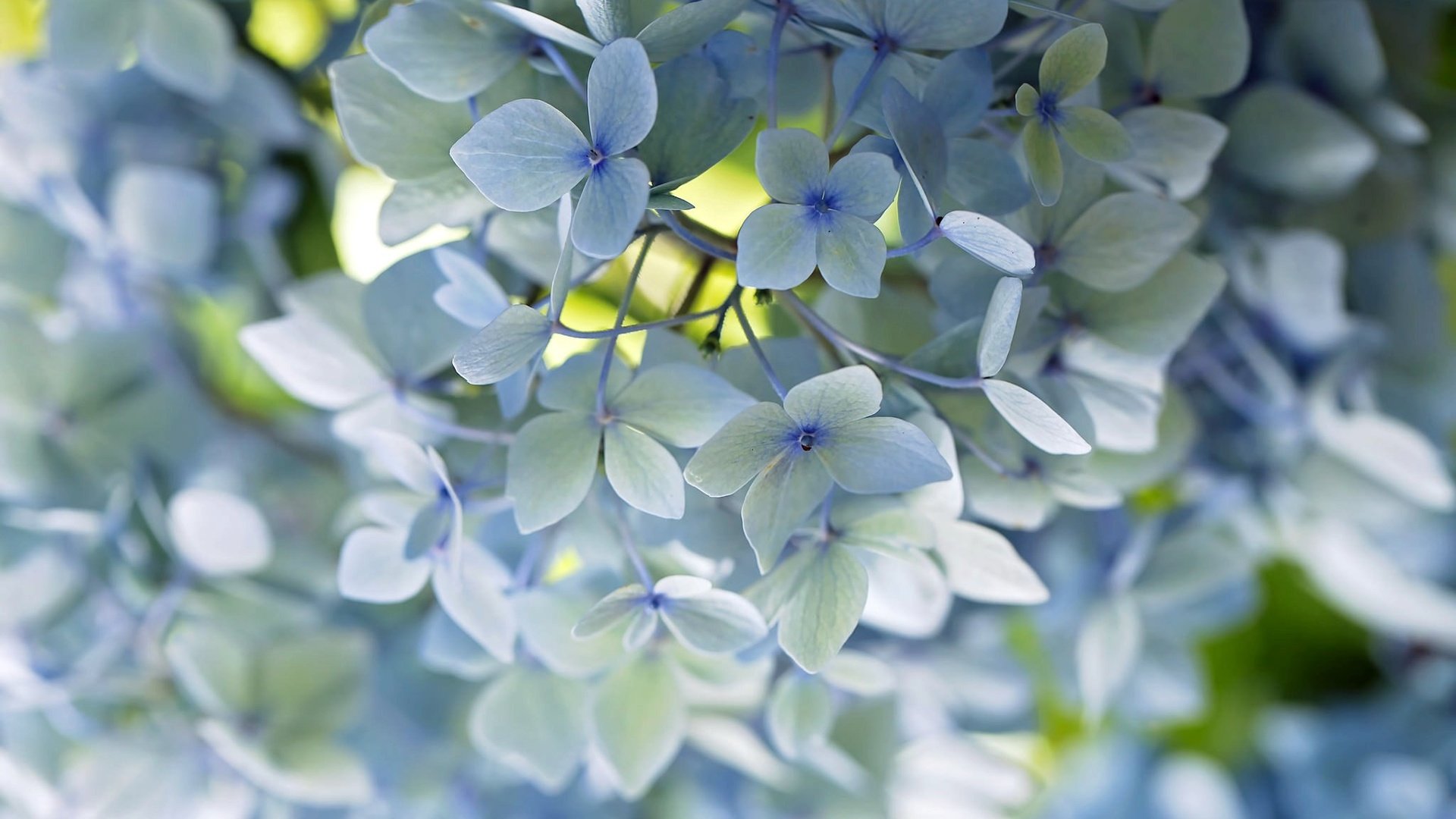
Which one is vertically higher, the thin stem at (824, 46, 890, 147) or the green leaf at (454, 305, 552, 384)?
the thin stem at (824, 46, 890, 147)

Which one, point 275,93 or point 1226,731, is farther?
point 1226,731

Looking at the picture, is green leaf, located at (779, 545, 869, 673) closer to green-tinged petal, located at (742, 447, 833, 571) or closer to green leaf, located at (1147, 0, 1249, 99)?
green-tinged petal, located at (742, 447, 833, 571)

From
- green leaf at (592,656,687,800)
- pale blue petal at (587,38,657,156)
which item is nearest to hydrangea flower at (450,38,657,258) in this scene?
pale blue petal at (587,38,657,156)

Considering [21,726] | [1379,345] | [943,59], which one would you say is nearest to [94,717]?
[21,726]

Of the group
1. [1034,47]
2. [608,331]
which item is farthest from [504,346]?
[1034,47]

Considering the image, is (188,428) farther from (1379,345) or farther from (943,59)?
(1379,345)
